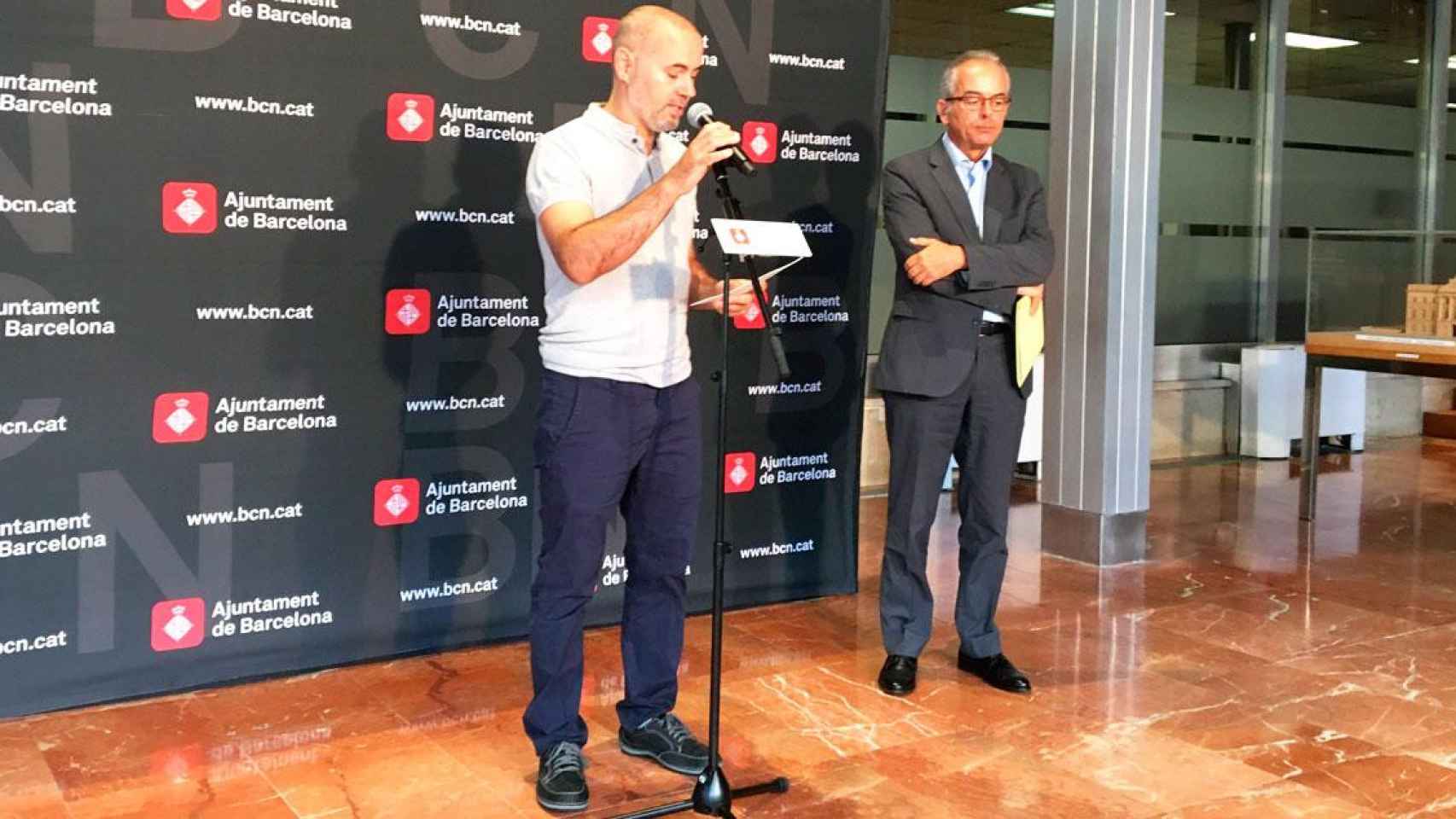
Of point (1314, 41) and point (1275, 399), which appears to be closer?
point (1275, 399)

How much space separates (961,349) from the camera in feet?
13.2

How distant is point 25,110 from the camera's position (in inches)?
141

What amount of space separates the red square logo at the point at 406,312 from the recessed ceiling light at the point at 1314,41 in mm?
6919

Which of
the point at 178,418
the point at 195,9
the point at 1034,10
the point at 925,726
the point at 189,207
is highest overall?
the point at 1034,10

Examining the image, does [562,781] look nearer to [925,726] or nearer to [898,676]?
[925,726]

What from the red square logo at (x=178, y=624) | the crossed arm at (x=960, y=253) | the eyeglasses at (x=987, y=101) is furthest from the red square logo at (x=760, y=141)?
Result: the red square logo at (x=178, y=624)

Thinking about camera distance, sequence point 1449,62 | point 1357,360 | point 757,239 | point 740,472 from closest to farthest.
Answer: point 757,239 < point 740,472 < point 1357,360 < point 1449,62

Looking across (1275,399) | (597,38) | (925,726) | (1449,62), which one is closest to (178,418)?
(597,38)

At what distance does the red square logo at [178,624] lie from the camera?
389cm

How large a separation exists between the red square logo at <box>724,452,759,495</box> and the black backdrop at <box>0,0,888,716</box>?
15cm

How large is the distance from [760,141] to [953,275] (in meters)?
1.04

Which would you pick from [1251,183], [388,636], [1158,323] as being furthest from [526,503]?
[1251,183]

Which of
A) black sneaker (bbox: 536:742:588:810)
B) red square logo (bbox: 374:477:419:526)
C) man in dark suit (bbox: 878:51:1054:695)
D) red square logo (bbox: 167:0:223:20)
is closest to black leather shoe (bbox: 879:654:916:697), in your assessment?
man in dark suit (bbox: 878:51:1054:695)

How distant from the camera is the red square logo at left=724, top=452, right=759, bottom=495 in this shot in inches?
193
